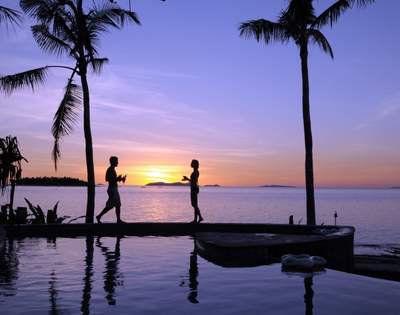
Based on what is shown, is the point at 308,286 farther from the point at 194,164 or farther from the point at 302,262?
the point at 194,164

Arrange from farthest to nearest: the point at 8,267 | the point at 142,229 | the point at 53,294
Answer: the point at 142,229
the point at 8,267
the point at 53,294

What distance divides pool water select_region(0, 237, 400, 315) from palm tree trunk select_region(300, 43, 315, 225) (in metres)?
9.40

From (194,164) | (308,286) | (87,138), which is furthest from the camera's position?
(87,138)

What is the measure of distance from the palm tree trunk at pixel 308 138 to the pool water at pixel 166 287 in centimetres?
940

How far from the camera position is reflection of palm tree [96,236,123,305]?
7846mm

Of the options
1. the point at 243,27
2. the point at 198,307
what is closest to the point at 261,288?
the point at 198,307

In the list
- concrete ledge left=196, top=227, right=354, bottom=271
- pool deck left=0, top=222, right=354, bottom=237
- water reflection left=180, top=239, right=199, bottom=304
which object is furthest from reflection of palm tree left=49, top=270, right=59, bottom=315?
pool deck left=0, top=222, right=354, bottom=237

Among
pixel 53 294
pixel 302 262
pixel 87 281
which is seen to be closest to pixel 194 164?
pixel 302 262

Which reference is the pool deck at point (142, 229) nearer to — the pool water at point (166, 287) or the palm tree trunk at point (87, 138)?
the palm tree trunk at point (87, 138)

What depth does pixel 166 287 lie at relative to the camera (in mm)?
8492

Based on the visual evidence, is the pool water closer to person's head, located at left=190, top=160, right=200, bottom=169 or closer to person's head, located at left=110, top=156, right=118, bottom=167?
person's head, located at left=110, top=156, right=118, bottom=167

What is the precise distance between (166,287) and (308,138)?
13.8 metres

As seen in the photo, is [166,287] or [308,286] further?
[308,286]

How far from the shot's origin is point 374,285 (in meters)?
9.13
